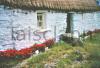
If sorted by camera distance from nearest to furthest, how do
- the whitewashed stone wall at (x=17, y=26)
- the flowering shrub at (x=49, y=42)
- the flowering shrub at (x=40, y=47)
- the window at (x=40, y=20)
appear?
the whitewashed stone wall at (x=17, y=26) → the flowering shrub at (x=40, y=47) → the flowering shrub at (x=49, y=42) → the window at (x=40, y=20)

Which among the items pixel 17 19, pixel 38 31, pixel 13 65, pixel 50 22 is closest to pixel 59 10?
pixel 50 22

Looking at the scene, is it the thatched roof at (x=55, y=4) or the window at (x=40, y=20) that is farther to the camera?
the window at (x=40, y=20)

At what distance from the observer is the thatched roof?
19.4m

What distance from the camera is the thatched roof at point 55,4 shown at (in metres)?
19.4

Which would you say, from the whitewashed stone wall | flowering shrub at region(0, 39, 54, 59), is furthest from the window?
flowering shrub at region(0, 39, 54, 59)

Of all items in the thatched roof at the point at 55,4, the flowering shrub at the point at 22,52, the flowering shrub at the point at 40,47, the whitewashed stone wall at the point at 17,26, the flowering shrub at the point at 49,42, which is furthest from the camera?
the flowering shrub at the point at 49,42

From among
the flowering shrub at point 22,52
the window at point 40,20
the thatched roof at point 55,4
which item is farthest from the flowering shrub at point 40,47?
the thatched roof at point 55,4

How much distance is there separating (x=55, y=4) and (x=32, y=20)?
8.23 ft

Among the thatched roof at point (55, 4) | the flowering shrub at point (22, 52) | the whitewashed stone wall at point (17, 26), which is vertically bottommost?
the flowering shrub at point (22, 52)

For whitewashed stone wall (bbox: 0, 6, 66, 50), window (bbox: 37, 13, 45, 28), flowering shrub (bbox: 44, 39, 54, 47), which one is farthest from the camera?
window (bbox: 37, 13, 45, 28)

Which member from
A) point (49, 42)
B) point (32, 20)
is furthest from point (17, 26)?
point (49, 42)

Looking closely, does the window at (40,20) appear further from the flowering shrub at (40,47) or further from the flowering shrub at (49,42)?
the flowering shrub at (40,47)

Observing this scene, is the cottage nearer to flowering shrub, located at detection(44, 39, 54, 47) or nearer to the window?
the window

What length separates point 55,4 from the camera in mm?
22469
